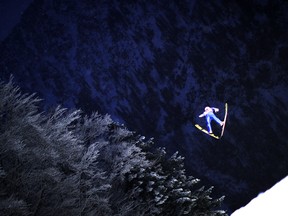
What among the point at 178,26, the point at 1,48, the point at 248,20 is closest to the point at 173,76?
the point at 178,26

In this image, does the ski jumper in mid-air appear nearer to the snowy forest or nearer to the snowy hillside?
the snowy hillside

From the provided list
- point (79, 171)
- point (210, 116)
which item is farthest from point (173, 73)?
point (79, 171)

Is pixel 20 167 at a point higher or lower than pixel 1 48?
lower

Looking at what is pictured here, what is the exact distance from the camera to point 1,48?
9.73 metres

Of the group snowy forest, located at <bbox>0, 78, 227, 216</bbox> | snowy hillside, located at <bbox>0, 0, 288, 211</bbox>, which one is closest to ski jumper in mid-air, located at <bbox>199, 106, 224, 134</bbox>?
snowy hillside, located at <bbox>0, 0, 288, 211</bbox>

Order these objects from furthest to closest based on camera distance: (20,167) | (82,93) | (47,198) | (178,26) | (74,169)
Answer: (82,93)
(178,26)
(74,169)
(47,198)
(20,167)

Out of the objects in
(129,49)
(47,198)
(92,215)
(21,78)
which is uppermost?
(21,78)

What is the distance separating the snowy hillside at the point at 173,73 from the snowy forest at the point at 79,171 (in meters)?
1.00

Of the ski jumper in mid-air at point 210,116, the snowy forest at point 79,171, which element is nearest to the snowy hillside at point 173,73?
the ski jumper in mid-air at point 210,116

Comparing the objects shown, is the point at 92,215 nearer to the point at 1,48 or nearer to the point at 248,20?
the point at 1,48

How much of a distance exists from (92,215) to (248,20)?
25.7ft

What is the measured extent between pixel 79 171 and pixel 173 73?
5.20 metres

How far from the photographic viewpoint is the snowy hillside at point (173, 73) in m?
9.36

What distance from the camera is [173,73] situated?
1002 cm
